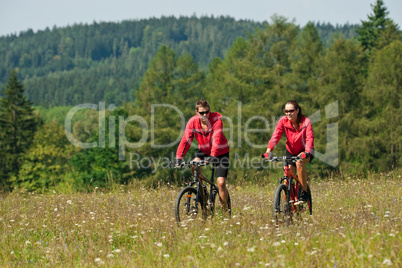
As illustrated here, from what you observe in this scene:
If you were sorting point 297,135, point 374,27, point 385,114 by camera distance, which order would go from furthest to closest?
point 374,27 → point 385,114 → point 297,135

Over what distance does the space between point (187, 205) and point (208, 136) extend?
1169 millimetres

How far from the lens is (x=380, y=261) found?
4.28 m

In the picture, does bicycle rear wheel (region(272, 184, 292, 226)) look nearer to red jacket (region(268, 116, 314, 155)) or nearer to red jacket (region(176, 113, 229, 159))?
red jacket (region(268, 116, 314, 155))

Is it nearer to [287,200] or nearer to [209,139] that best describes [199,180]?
[209,139]

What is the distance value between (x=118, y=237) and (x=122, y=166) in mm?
37329

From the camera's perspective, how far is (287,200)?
6.77 meters

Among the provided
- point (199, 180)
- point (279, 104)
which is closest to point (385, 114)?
point (279, 104)

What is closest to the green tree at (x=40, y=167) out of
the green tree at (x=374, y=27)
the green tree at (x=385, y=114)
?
the green tree at (x=385, y=114)

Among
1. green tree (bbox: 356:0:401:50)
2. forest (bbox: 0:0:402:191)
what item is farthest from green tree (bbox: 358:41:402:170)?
green tree (bbox: 356:0:401:50)

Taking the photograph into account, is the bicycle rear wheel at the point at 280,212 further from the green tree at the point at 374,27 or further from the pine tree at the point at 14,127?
the pine tree at the point at 14,127

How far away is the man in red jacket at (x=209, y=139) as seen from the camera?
677 cm

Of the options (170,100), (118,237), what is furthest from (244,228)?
(170,100)

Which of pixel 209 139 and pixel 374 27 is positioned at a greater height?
pixel 374 27

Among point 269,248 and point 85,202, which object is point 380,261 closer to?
point 269,248
